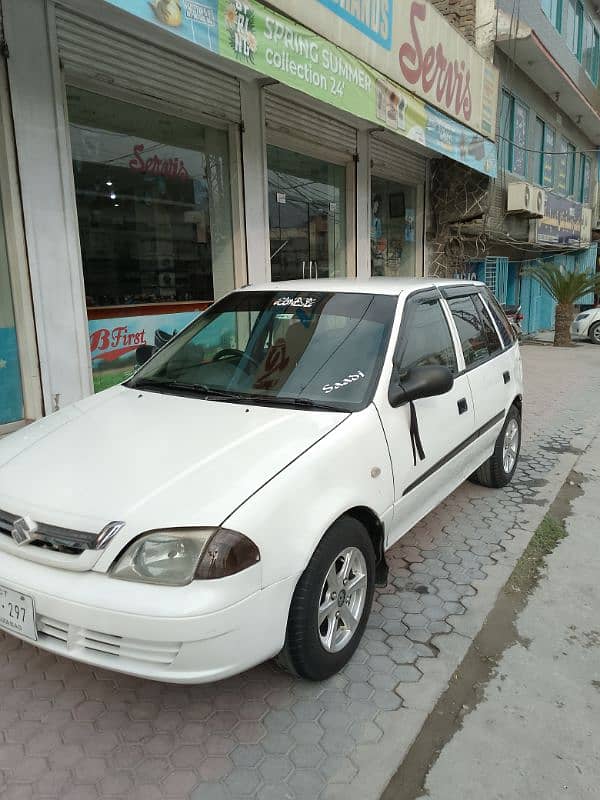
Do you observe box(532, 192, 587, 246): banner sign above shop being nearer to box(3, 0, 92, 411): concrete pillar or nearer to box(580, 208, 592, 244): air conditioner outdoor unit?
box(580, 208, 592, 244): air conditioner outdoor unit

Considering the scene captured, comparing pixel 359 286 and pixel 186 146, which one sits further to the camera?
pixel 186 146

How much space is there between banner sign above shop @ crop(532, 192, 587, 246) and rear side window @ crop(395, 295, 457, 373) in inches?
531

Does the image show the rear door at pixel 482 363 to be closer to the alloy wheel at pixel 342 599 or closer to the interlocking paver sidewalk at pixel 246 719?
the interlocking paver sidewalk at pixel 246 719

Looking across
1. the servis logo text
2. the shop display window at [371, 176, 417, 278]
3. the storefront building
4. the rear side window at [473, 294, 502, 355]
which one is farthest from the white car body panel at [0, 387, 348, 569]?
the shop display window at [371, 176, 417, 278]

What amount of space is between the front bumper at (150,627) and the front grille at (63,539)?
0.09m

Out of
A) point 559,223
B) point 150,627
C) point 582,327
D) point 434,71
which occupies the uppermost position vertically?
point 434,71

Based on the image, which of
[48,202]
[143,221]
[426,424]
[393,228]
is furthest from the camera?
[393,228]

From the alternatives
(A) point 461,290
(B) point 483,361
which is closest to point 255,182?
(A) point 461,290

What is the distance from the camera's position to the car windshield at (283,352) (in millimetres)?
2992

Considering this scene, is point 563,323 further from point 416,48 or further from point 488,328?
point 488,328

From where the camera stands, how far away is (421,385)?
2.94m

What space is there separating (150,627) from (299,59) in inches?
238

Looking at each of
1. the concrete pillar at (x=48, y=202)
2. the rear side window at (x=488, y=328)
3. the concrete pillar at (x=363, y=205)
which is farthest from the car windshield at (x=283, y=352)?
the concrete pillar at (x=363, y=205)

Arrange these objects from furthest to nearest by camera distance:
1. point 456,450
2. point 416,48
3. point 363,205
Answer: point 363,205
point 416,48
point 456,450
